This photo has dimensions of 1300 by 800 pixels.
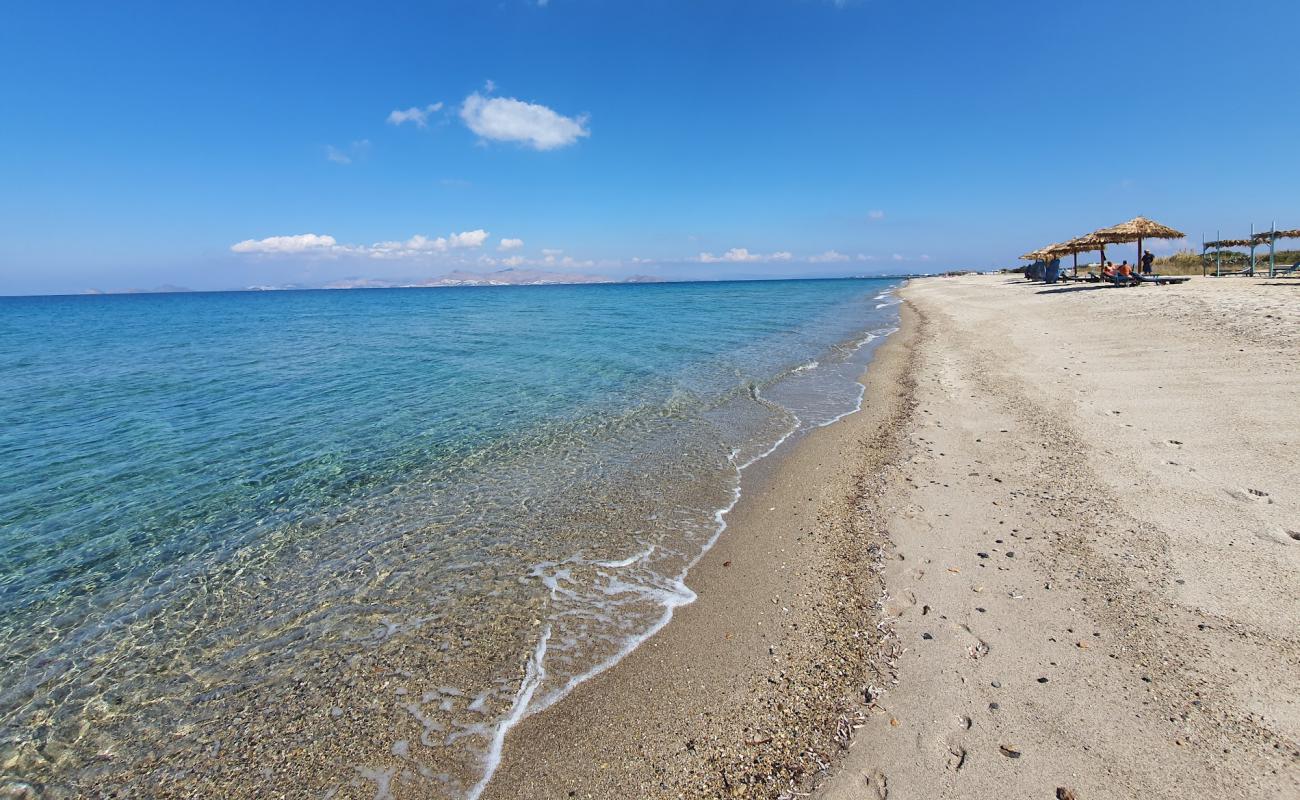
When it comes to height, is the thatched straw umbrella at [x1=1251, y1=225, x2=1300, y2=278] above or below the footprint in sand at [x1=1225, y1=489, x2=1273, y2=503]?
above

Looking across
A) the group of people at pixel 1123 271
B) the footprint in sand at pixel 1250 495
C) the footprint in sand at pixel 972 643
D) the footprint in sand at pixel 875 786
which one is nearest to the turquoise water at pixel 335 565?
the footprint in sand at pixel 875 786

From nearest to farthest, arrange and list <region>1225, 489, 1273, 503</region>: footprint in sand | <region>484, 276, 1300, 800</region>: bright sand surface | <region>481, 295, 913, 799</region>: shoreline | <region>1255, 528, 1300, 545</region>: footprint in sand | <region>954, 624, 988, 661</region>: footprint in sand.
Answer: <region>484, 276, 1300, 800</region>: bright sand surface, <region>481, 295, 913, 799</region>: shoreline, <region>954, 624, 988, 661</region>: footprint in sand, <region>1255, 528, 1300, 545</region>: footprint in sand, <region>1225, 489, 1273, 503</region>: footprint in sand

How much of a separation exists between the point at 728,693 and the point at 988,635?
2.22 m

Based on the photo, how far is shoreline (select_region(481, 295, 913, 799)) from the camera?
345 centimetres

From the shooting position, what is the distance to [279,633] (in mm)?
5195

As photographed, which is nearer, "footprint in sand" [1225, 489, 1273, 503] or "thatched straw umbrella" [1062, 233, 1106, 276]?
"footprint in sand" [1225, 489, 1273, 503]

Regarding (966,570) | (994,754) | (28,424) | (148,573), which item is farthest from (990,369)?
(28,424)

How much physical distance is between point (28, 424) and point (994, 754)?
19.5 metres

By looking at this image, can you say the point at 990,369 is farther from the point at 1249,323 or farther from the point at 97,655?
the point at 97,655

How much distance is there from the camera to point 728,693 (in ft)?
13.4

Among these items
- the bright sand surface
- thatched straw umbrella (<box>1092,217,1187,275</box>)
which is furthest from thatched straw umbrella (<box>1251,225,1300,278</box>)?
the bright sand surface

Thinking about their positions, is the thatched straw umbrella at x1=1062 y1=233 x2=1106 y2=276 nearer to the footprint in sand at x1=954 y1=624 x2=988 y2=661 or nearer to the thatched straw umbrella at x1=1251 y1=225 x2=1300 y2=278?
the thatched straw umbrella at x1=1251 y1=225 x2=1300 y2=278

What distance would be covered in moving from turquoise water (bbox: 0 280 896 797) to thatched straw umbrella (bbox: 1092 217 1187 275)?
26.9 meters

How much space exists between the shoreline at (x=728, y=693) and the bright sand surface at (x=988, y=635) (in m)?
0.02
